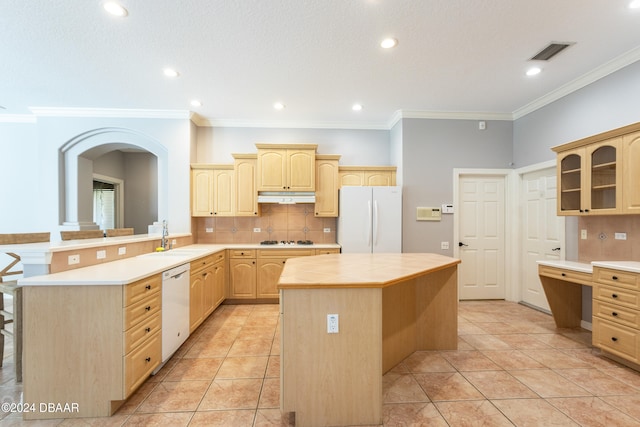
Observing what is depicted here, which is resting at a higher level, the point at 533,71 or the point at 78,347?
the point at 533,71

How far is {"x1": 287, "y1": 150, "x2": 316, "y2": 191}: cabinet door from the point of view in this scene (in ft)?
14.2

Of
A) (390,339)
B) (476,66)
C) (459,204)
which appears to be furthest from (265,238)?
(476,66)

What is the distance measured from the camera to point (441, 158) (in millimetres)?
4328

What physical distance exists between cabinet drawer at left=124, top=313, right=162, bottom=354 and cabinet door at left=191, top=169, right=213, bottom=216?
7.81ft

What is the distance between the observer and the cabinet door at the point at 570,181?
3.00m

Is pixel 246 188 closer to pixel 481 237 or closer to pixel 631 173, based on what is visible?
pixel 481 237

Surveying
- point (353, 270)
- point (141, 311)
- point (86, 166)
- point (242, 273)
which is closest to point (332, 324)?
point (353, 270)

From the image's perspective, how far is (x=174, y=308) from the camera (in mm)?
2564

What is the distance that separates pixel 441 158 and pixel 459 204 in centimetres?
77

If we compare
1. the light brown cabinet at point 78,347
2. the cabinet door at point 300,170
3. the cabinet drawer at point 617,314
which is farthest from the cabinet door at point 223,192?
the cabinet drawer at point 617,314

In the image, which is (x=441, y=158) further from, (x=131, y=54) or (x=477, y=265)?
(x=131, y=54)

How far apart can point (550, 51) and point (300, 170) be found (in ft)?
10.4

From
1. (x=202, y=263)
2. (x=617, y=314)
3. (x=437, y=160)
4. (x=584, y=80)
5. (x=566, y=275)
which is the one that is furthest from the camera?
(x=437, y=160)

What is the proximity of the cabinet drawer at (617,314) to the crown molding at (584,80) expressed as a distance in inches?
94.8
